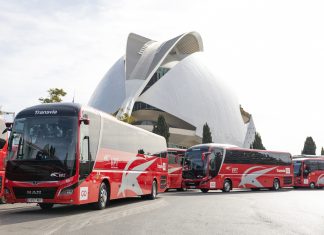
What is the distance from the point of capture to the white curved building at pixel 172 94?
7450 centimetres

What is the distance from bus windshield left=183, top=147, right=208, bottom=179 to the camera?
2734 cm

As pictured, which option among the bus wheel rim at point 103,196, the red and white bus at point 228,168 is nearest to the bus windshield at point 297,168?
the red and white bus at point 228,168

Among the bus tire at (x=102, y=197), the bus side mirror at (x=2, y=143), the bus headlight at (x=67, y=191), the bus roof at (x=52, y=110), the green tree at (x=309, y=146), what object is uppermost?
the green tree at (x=309, y=146)

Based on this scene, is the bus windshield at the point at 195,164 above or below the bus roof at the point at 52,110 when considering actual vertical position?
below

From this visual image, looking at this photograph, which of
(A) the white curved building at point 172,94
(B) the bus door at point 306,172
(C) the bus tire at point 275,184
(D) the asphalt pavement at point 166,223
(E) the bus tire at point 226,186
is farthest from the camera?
(A) the white curved building at point 172,94

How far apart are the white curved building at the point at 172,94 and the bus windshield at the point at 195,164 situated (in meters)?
40.4

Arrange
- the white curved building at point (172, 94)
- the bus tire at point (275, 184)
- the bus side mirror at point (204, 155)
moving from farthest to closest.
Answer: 1. the white curved building at point (172, 94)
2. the bus tire at point (275, 184)
3. the bus side mirror at point (204, 155)

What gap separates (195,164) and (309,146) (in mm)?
56246

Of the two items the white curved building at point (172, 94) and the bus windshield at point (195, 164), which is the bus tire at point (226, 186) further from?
the white curved building at point (172, 94)

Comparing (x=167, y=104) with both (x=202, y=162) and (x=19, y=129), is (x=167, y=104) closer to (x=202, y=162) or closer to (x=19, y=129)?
(x=202, y=162)

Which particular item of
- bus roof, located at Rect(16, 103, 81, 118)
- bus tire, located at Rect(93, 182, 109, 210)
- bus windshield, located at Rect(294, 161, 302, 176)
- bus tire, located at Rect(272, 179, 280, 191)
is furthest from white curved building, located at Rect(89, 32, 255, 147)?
bus roof, located at Rect(16, 103, 81, 118)

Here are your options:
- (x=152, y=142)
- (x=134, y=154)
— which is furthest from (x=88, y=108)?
(x=152, y=142)

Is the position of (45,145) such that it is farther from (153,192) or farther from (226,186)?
(226,186)

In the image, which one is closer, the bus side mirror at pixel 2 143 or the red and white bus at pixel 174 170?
the bus side mirror at pixel 2 143
